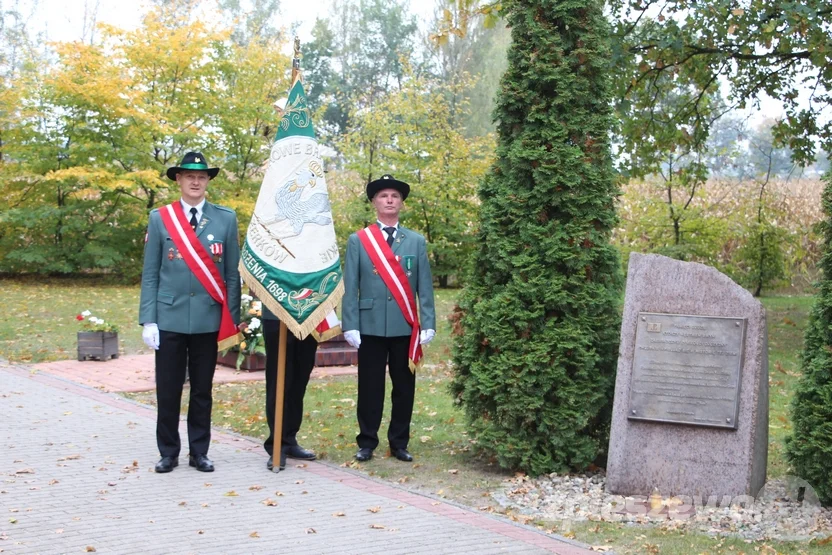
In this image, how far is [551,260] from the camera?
6.44m

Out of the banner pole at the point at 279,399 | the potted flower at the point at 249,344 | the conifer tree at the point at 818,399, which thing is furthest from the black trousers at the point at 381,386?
the potted flower at the point at 249,344

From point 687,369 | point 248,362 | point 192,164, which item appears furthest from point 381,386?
point 248,362

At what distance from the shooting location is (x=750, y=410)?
232 inches

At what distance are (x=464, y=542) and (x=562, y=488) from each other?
1.40 metres

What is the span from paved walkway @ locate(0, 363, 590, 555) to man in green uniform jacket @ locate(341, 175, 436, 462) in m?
0.56

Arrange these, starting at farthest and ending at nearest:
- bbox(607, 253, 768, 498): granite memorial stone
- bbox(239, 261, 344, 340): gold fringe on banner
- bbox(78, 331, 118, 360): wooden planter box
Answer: bbox(78, 331, 118, 360): wooden planter box → bbox(239, 261, 344, 340): gold fringe on banner → bbox(607, 253, 768, 498): granite memorial stone

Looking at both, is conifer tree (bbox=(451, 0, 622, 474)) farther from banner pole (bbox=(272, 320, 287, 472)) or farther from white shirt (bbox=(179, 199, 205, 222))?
white shirt (bbox=(179, 199, 205, 222))

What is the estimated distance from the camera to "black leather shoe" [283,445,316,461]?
7086 millimetres

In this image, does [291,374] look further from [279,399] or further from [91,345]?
[91,345]

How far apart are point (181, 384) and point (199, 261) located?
2.95ft

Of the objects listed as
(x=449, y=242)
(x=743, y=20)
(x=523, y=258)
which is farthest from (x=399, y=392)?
(x=449, y=242)

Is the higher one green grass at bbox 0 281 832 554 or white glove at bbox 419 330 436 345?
white glove at bbox 419 330 436 345

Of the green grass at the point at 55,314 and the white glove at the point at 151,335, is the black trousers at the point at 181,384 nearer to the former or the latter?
the white glove at the point at 151,335

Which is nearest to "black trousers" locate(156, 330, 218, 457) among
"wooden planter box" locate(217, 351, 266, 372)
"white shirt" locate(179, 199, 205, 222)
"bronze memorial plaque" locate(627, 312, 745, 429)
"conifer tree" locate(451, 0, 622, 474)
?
"white shirt" locate(179, 199, 205, 222)
